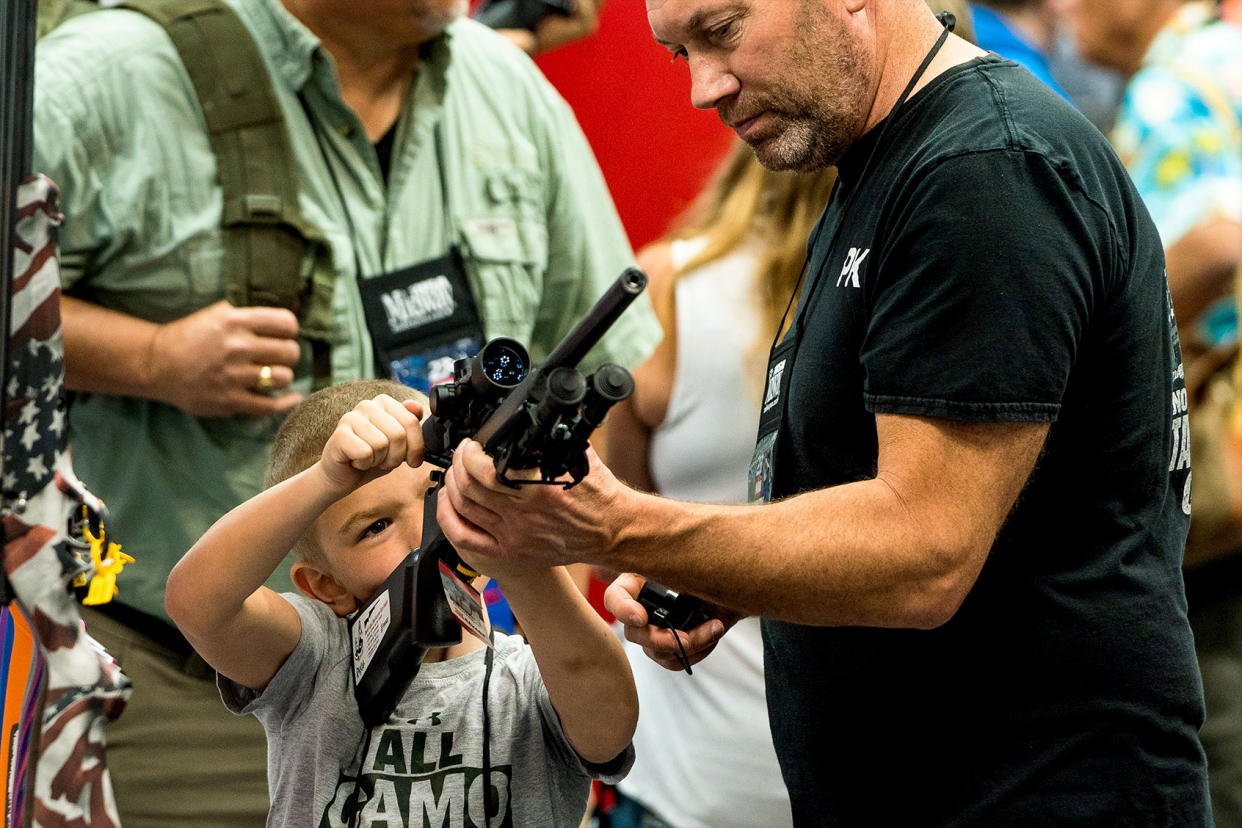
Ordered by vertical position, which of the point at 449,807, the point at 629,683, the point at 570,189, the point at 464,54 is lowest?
the point at 449,807

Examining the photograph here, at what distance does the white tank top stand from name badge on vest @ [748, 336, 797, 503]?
68cm

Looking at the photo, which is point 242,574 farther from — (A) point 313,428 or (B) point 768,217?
(B) point 768,217

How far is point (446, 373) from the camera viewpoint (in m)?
2.43

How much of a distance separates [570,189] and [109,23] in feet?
→ 2.65

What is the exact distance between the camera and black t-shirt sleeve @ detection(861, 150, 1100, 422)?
1.41 metres

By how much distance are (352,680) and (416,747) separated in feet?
0.36

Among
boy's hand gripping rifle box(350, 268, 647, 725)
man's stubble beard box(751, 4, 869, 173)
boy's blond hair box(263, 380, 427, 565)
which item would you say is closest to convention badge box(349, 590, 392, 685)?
boy's hand gripping rifle box(350, 268, 647, 725)

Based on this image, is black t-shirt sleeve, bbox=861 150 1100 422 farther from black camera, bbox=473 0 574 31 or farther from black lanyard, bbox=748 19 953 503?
black camera, bbox=473 0 574 31

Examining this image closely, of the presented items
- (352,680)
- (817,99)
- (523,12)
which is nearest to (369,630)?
(352,680)

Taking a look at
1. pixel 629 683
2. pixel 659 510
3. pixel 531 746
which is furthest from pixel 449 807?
pixel 659 510

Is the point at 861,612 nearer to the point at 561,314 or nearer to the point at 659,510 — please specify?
the point at 659,510

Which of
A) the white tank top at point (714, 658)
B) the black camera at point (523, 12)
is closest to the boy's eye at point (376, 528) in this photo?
the white tank top at point (714, 658)

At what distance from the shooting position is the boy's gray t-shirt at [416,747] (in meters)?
1.70

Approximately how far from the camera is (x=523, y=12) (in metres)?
3.25
